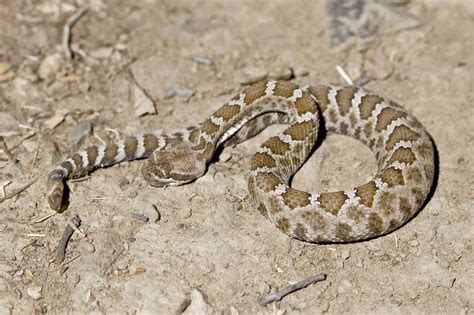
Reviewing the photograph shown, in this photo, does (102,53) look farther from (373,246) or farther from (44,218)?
(373,246)

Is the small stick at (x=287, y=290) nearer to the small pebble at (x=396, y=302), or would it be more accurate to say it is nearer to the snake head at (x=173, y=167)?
the small pebble at (x=396, y=302)

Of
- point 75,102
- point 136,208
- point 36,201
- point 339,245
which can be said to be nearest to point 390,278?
point 339,245

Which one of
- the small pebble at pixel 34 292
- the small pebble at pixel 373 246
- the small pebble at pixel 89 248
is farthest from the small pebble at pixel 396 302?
the small pebble at pixel 34 292

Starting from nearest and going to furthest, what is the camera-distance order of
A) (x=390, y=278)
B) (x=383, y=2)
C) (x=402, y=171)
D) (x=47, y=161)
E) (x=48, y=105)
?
(x=390, y=278) < (x=402, y=171) < (x=47, y=161) < (x=48, y=105) < (x=383, y=2)

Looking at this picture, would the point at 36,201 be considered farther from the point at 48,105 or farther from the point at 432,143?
the point at 432,143

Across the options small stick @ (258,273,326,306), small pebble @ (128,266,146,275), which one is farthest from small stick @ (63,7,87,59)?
small stick @ (258,273,326,306)

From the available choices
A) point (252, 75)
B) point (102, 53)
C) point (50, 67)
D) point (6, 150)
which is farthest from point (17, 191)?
point (252, 75)
